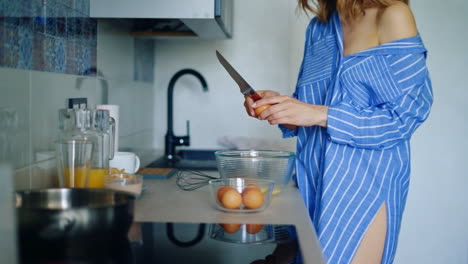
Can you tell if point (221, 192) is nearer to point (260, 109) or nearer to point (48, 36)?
point (260, 109)

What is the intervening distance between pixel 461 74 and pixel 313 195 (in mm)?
1362

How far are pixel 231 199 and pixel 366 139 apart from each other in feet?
1.43

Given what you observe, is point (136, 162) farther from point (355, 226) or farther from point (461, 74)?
point (461, 74)

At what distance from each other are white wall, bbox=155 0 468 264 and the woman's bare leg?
Answer: 1.23 metres

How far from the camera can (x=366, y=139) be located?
1.30 metres

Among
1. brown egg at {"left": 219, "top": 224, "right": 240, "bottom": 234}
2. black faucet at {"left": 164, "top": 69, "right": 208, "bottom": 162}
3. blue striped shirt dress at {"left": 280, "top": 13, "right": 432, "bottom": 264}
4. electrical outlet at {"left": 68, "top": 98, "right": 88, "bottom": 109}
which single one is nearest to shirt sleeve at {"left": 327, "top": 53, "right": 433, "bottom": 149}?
blue striped shirt dress at {"left": 280, "top": 13, "right": 432, "bottom": 264}

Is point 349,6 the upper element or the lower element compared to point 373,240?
upper

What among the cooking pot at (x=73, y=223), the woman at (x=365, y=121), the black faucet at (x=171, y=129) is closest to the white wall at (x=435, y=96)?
the black faucet at (x=171, y=129)

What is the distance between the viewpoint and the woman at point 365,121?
4.23ft

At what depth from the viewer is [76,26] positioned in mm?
1437

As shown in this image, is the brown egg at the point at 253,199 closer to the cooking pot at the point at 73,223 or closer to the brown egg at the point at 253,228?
the brown egg at the point at 253,228

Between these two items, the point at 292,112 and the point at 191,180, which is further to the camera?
the point at 191,180

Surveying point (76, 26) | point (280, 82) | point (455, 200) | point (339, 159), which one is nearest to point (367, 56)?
point (339, 159)

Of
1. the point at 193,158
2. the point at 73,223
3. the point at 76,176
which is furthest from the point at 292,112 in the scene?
the point at 193,158
